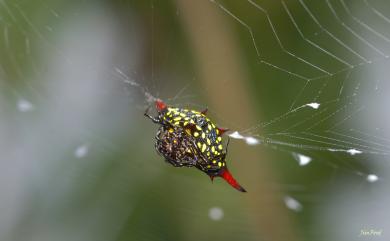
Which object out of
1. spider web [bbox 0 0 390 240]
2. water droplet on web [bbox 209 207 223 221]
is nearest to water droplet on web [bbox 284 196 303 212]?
spider web [bbox 0 0 390 240]

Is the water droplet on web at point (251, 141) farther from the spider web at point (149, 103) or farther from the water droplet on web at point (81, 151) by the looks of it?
the water droplet on web at point (81, 151)

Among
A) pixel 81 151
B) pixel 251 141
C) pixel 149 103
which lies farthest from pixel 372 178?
pixel 81 151

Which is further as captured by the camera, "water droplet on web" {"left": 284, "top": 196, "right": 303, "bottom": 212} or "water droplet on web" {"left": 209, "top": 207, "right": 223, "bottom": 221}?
"water droplet on web" {"left": 209, "top": 207, "right": 223, "bottom": 221}

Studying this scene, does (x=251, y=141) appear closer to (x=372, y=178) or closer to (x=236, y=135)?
(x=236, y=135)

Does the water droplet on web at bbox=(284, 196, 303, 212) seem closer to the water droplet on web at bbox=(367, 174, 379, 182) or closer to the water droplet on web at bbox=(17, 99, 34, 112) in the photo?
the water droplet on web at bbox=(367, 174, 379, 182)

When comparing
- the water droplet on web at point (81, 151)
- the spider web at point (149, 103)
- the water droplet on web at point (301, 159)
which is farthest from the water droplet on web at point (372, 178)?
the water droplet on web at point (81, 151)

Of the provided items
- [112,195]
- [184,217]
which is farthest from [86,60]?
[184,217]

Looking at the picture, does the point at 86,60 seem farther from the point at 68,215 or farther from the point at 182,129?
the point at 182,129
